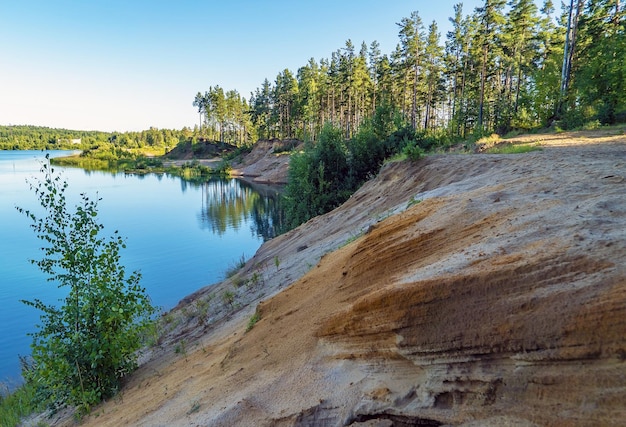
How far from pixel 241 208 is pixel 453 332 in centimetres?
3890

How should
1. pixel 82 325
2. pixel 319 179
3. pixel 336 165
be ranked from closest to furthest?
pixel 82 325 → pixel 319 179 → pixel 336 165

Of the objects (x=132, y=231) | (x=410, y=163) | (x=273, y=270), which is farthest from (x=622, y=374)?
(x=132, y=231)

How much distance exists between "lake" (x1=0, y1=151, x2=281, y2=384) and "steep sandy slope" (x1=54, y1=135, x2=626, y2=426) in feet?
17.4

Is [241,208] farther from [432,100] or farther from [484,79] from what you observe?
[432,100]

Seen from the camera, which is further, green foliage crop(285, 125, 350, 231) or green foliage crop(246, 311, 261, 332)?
green foliage crop(285, 125, 350, 231)

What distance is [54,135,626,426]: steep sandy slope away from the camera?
2672mm

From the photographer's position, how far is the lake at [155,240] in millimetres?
16578

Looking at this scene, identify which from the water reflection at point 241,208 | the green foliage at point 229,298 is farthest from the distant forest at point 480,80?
the green foliage at point 229,298

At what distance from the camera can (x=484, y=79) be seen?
40.8 m

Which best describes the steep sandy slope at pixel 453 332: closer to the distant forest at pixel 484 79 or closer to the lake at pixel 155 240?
the lake at pixel 155 240

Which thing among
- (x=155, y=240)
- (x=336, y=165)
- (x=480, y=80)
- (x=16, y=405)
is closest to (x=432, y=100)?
(x=480, y=80)

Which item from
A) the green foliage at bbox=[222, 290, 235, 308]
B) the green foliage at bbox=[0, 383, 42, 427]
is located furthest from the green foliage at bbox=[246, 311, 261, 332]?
the green foliage at bbox=[0, 383, 42, 427]

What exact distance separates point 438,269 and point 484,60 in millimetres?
43330

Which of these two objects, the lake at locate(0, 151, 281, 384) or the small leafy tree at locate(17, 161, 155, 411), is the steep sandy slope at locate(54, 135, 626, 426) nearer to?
the small leafy tree at locate(17, 161, 155, 411)
